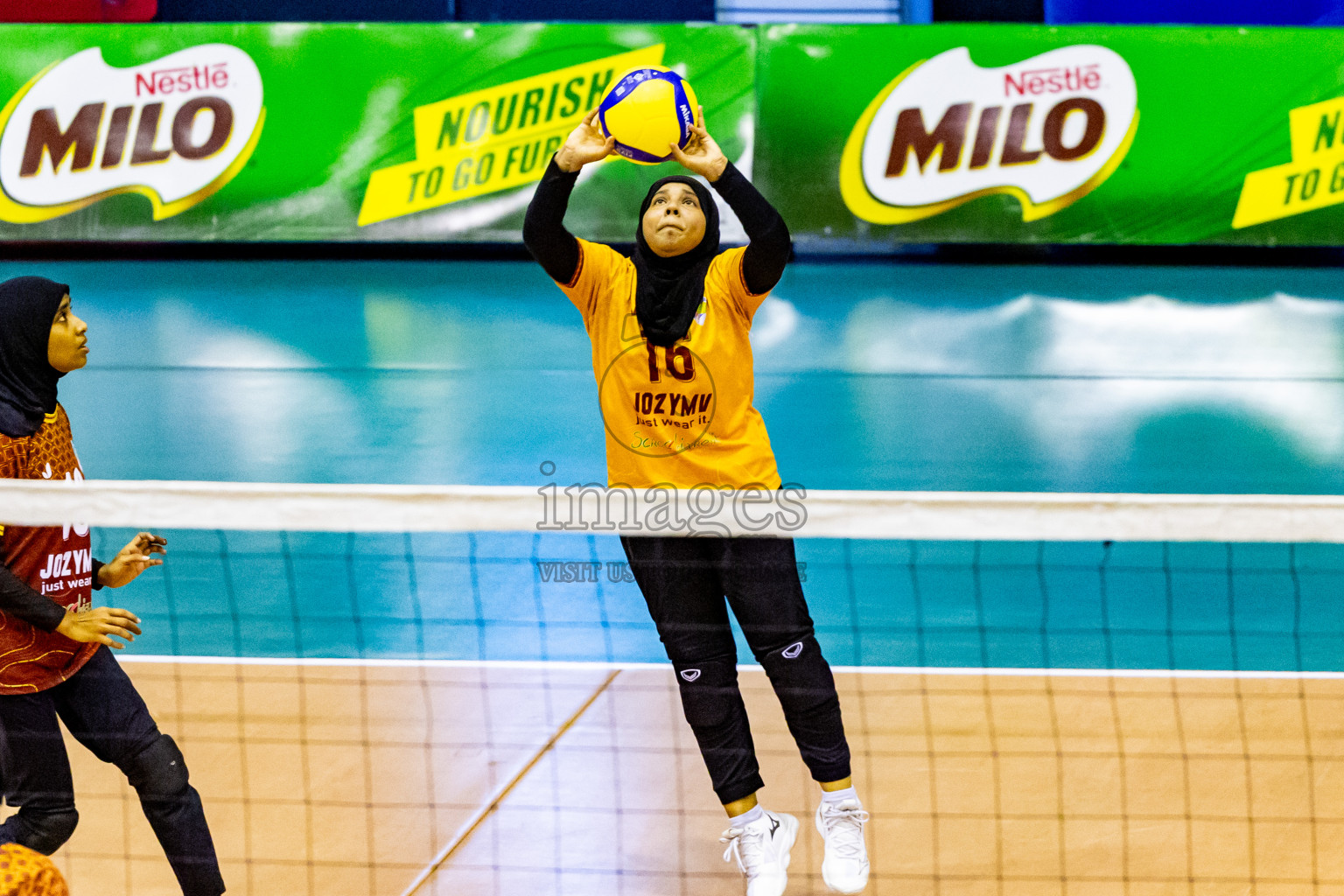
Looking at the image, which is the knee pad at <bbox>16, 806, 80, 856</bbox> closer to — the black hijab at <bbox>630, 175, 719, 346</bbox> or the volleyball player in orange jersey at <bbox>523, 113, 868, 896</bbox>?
the volleyball player in orange jersey at <bbox>523, 113, 868, 896</bbox>

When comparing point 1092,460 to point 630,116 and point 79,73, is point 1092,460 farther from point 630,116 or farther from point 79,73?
point 79,73

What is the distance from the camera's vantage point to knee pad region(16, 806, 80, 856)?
3242 mm

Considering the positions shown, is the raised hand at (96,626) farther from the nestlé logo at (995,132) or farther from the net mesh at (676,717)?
the nestlé logo at (995,132)

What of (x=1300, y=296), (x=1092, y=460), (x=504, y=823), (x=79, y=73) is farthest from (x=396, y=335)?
(x=1300, y=296)

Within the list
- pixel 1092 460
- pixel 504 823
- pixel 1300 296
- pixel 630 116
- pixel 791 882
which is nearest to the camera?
pixel 630 116

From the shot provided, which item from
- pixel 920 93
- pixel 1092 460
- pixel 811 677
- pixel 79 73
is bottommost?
pixel 1092 460

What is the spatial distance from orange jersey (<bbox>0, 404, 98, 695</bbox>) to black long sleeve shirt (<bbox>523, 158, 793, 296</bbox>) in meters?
1.39

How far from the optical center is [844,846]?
3.56 m

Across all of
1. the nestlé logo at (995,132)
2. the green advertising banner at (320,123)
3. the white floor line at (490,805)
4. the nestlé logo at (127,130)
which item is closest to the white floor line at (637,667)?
the white floor line at (490,805)

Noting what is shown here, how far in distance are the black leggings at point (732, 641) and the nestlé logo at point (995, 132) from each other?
10476 millimetres

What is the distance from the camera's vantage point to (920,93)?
13.1 meters

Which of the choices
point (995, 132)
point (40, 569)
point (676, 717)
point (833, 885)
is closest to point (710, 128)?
point (995, 132)

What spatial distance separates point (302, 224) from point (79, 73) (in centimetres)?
275

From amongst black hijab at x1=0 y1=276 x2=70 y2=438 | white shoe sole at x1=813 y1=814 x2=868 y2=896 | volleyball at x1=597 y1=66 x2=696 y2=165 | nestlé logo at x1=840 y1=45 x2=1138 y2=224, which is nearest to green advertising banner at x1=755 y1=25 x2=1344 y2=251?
nestlé logo at x1=840 y1=45 x2=1138 y2=224
